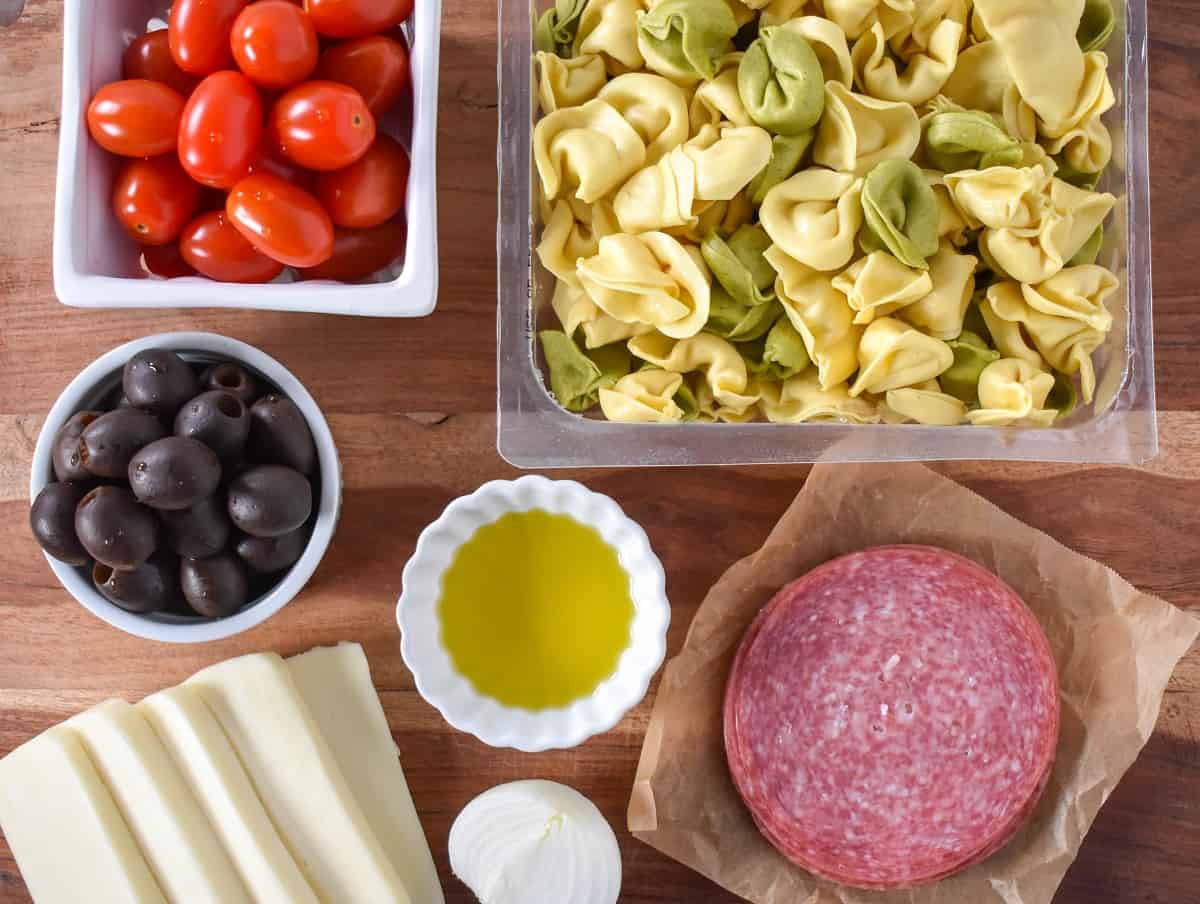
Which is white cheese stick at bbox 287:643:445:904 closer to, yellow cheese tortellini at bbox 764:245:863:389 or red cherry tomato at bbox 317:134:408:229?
red cherry tomato at bbox 317:134:408:229

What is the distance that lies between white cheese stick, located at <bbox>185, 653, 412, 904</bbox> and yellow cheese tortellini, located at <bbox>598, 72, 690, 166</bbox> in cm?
59

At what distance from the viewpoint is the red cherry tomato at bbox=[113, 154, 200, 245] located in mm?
968

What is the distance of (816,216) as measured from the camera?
0.97 metres

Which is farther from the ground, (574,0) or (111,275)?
(574,0)

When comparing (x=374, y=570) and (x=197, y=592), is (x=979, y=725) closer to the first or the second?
(x=374, y=570)

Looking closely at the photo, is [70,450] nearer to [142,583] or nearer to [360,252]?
[142,583]

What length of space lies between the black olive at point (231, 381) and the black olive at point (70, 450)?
95 millimetres

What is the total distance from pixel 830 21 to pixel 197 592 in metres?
0.72

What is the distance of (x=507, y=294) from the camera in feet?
3.26

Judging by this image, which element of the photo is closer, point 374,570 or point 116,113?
point 116,113

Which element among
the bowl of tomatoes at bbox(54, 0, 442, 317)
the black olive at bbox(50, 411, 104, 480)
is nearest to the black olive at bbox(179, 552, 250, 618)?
the black olive at bbox(50, 411, 104, 480)

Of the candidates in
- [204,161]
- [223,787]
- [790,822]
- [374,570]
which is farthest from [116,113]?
[790,822]

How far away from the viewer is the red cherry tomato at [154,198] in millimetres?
968

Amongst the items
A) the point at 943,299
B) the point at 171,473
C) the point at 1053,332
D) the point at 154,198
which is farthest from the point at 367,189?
the point at 1053,332
